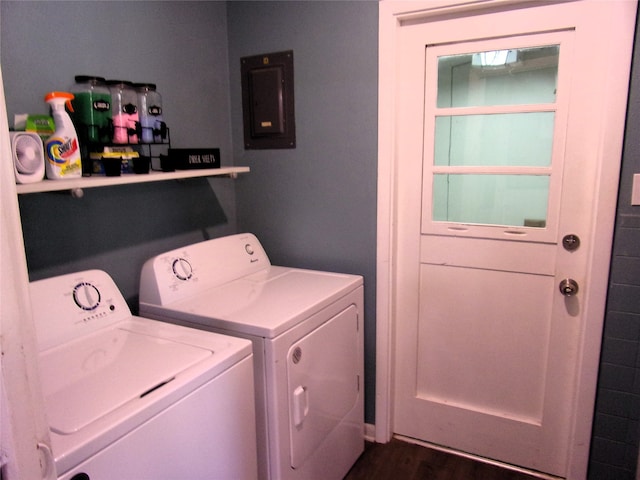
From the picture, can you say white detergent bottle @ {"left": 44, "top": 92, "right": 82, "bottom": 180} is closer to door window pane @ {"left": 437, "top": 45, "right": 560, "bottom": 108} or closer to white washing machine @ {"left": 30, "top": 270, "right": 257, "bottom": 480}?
white washing machine @ {"left": 30, "top": 270, "right": 257, "bottom": 480}

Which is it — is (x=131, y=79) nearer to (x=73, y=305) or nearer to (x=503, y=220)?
(x=73, y=305)

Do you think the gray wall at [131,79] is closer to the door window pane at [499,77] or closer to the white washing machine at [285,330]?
the white washing machine at [285,330]

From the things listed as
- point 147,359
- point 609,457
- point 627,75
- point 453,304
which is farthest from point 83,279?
point 609,457

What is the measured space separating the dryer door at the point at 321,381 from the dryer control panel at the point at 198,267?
1.74 feet

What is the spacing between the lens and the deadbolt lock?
1.92m

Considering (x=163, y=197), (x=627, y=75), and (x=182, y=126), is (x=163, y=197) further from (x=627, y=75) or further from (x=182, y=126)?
(x=627, y=75)

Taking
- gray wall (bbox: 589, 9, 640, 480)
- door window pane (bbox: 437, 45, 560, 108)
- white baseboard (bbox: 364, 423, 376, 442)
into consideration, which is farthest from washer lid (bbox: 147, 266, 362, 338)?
gray wall (bbox: 589, 9, 640, 480)

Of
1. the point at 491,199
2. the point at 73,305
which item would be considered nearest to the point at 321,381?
the point at 73,305

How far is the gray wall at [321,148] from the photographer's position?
213cm

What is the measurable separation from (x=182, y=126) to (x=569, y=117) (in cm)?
164

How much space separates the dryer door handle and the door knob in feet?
3.68

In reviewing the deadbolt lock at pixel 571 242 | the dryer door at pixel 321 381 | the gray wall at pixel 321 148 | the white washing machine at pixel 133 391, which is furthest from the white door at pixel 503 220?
the white washing machine at pixel 133 391

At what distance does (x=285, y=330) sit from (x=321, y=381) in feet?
1.22

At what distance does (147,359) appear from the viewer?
1.41 meters
